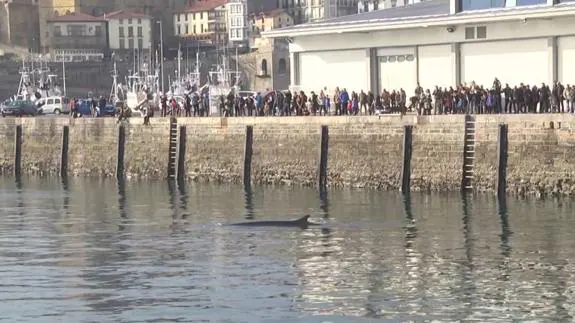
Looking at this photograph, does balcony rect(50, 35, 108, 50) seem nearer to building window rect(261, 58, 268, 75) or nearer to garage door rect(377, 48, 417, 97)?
→ building window rect(261, 58, 268, 75)

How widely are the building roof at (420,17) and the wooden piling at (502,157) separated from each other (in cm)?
789

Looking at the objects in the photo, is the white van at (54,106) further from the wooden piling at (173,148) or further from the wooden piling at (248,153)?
the wooden piling at (248,153)

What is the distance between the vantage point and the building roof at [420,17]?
53.5 metres

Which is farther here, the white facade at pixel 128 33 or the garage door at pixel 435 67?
the white facade at pixel 128 33

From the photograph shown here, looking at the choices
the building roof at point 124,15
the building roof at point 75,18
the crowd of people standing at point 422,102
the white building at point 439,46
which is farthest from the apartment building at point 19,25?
the crowd of people standing at point 422,102

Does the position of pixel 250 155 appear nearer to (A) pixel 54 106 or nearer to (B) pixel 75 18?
(A) pixel 54 106

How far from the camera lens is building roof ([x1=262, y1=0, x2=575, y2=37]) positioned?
53.5m

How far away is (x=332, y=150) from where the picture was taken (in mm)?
52719

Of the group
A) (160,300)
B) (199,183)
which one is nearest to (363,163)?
(199,183)

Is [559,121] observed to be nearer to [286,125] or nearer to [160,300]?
[286,125]

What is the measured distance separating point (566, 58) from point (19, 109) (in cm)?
4156

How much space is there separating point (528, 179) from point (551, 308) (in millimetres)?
18814

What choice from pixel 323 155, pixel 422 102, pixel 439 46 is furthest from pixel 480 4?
pixel 323 155

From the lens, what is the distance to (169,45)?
645 feet
